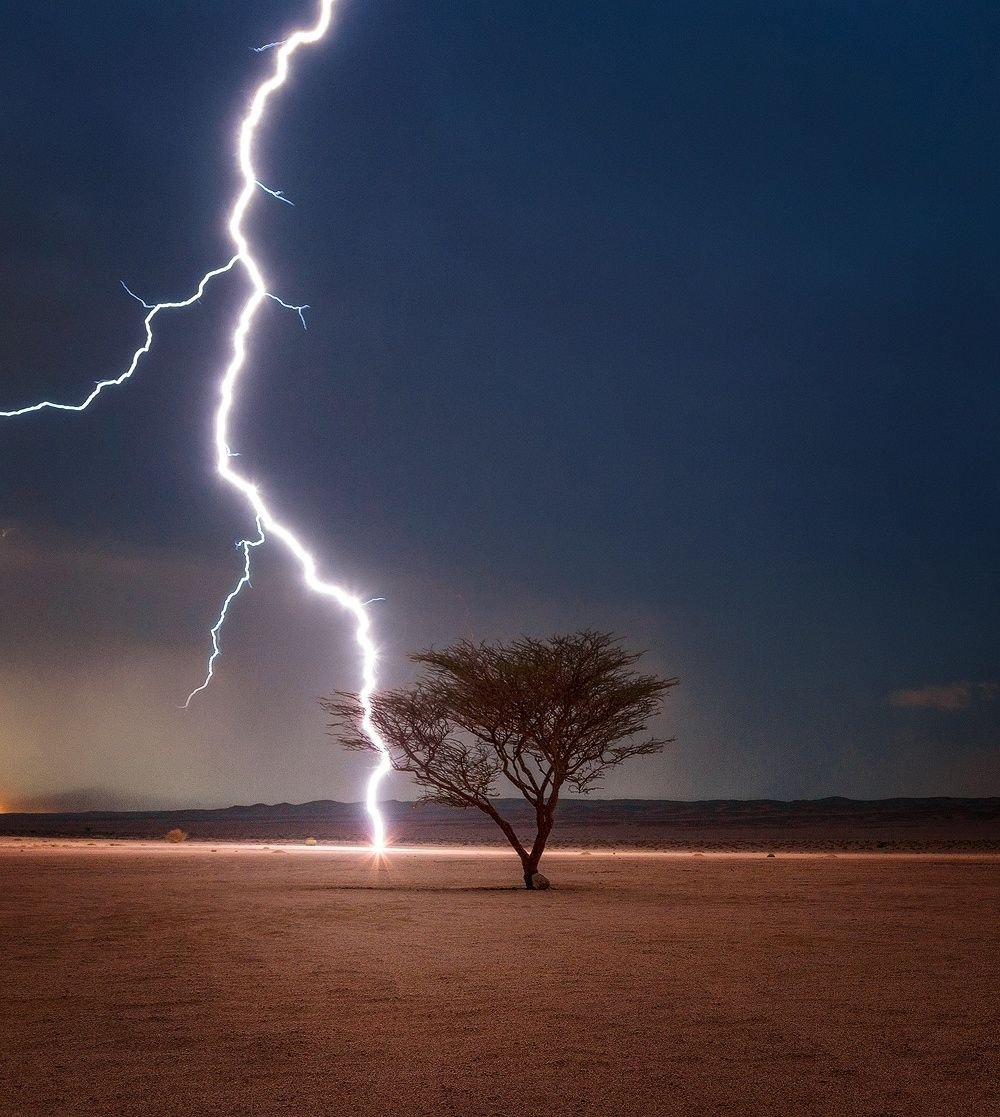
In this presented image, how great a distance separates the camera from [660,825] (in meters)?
116

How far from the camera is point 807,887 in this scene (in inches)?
1174

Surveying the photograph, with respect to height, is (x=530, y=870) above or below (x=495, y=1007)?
above

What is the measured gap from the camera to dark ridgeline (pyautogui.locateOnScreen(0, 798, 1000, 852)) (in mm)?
77562

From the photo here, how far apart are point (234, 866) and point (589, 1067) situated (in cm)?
3321

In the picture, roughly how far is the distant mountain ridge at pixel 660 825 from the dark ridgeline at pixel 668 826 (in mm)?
86

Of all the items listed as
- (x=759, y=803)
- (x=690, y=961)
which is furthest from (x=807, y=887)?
(x=759, y=803)

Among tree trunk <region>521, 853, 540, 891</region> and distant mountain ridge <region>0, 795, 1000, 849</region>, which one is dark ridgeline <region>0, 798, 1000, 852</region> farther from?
tree trunk <region>521, 853, 540, 891</region>

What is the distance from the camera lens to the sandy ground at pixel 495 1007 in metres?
7.57

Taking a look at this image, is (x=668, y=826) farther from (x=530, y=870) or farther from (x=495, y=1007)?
(x=495, y=1007)

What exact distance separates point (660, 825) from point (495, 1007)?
356 feet

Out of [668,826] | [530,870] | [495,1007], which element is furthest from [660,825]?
[495,1007]

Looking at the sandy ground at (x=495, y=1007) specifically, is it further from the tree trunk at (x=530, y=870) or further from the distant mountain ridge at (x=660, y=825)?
the distant mountain ridge at (x=660, y=825)

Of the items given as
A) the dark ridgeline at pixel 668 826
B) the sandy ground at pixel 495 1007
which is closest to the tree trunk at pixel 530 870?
the sandy ground at pixel 495 1007

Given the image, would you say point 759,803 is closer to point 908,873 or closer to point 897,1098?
point 908,873
